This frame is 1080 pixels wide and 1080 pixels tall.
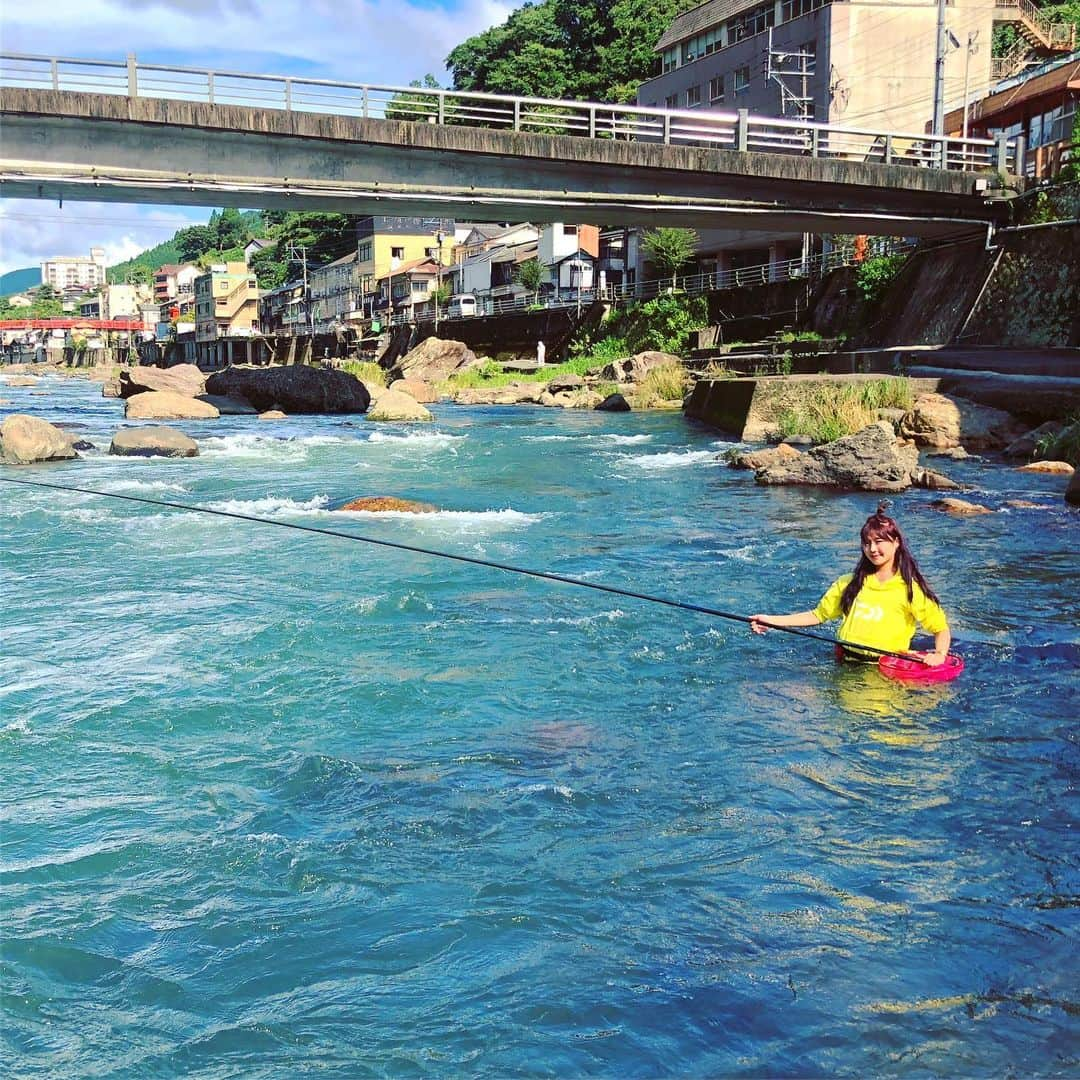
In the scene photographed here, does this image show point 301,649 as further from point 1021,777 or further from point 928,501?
point 928,501

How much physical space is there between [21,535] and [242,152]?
557 inches

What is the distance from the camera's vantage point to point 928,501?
A: 1403 cm

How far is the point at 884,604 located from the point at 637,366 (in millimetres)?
32055

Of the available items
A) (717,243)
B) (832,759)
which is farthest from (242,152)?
(717,243)

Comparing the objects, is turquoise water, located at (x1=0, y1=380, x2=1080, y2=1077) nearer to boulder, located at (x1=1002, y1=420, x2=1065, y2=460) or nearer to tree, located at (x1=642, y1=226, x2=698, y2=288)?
boulder, located at (x1=1002, y1=420, x2=1065, y2=460)

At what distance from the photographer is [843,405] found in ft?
64.3

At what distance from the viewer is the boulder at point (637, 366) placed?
3711 centimetres

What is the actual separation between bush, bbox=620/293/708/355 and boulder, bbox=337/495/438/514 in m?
29.6

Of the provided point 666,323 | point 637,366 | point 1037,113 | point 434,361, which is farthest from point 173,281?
point 1037,113

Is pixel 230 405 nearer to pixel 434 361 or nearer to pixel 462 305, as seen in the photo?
pixel 434 361

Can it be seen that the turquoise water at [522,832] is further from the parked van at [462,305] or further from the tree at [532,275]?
the parked van at [462,305]

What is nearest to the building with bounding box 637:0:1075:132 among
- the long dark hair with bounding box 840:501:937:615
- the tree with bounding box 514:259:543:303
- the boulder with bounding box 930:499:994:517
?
the tree with bounding box 514:259:543:303

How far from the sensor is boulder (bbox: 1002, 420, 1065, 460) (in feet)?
58.3

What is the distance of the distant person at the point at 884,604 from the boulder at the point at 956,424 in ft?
43.5
